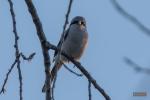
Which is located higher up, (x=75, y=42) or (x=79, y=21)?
(x=79, y=21)

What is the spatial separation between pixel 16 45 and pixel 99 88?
58 centimetres

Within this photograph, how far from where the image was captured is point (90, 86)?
2508mm

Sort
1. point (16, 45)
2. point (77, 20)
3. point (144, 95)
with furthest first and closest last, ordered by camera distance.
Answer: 1. point (77, 20)
2. point (16, 45)
3. point (144, 95)

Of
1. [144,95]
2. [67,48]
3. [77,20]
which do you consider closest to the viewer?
[144,95]

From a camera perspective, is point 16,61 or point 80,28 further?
point 80,28

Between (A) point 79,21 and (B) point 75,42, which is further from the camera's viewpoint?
(A) point 79,21

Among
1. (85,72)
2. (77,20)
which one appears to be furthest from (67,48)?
(85,72)

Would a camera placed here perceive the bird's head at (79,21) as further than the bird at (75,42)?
Yes

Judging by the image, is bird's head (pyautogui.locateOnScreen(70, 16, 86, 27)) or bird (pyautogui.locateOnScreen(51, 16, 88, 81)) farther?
bird's head (pyautogui.locateOnScreen(70, 16, 86, 27))

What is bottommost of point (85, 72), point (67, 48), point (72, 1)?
point (85, 72)

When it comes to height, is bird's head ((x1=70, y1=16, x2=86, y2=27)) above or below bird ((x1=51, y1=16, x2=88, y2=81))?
above

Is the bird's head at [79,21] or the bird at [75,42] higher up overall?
the bird's head at [79,21]

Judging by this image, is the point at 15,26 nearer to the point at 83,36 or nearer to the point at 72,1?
the point at 72,1

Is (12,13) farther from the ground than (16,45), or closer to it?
farther from the ground
